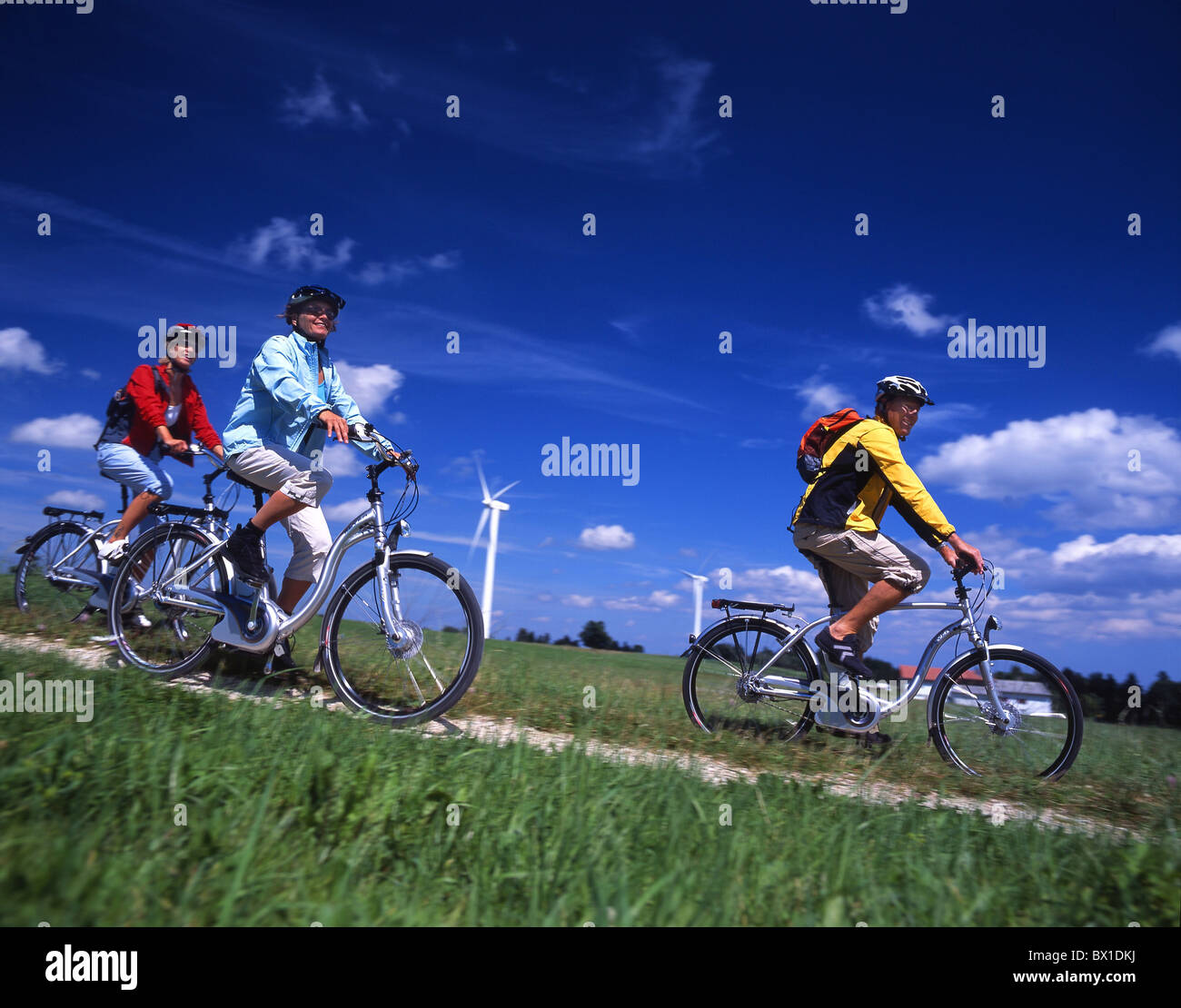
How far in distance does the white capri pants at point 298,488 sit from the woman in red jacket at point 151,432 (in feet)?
6.75

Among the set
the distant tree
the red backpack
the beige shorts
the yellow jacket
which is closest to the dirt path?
the beige shorts

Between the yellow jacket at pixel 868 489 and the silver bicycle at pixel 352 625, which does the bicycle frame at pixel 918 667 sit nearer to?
the yellow jacket at pixel 868 489

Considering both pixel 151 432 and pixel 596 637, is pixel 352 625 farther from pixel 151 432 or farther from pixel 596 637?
pixel 596 637

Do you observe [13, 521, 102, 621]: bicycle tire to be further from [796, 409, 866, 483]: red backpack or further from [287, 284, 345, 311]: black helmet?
[796, 409, 866, 483]: red backpack

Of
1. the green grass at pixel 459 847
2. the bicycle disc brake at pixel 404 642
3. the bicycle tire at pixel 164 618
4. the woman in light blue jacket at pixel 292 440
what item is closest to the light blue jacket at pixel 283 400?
the woman in light blue jacket at pixel 292 440

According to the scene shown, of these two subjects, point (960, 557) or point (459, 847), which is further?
point (960, 557)

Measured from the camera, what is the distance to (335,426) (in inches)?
181

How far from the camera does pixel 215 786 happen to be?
2.54m

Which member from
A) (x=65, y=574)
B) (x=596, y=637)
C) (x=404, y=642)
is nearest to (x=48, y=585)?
(x=65, y=574)

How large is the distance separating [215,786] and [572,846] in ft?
4.16

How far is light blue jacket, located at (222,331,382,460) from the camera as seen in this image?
15.8 feet

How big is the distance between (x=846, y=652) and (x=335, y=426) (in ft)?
12.4
